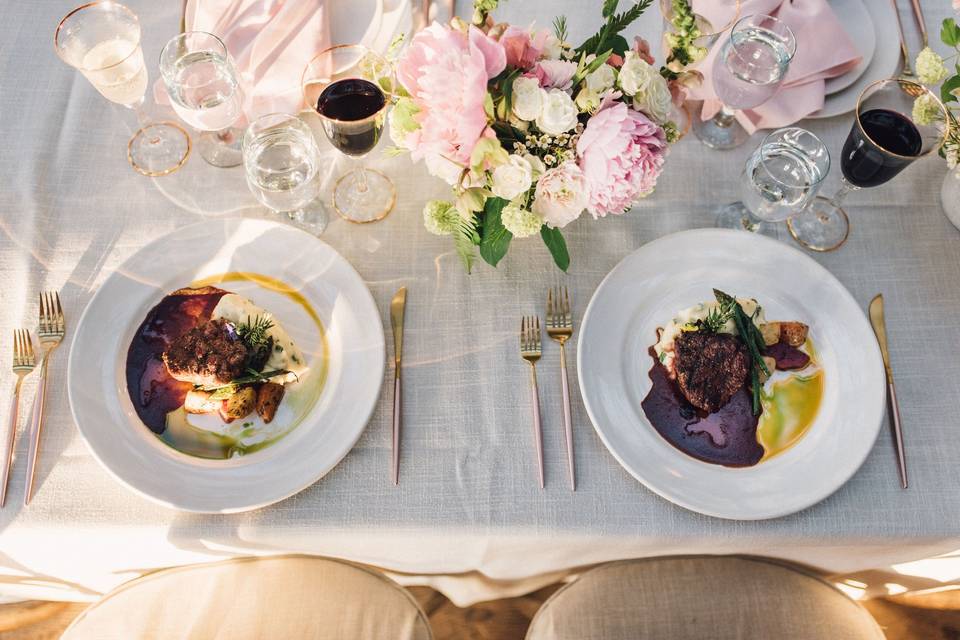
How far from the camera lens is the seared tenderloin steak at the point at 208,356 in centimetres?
105

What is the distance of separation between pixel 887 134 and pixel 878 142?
0.03 meters

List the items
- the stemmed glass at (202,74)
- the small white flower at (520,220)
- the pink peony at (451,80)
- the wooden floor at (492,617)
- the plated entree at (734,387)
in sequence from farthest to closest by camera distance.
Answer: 1. the wooden floor at (492,617)
2. the stemmed glass at (202,74)
3. the plated entree at (734,387)
4. the small white flower at (520,220)
5. the pink peony at (451,80)

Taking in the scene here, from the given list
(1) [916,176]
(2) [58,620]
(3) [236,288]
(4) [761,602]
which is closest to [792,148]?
(1) [916,176]

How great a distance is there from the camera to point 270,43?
1.28 m

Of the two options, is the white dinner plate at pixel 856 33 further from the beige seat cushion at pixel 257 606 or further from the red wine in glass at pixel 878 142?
the beige seat cushion at pixel 257 606

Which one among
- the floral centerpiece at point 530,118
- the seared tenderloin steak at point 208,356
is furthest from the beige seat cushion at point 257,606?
the floral centerpiece at point 530,118

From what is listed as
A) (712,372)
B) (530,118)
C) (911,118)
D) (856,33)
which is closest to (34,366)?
(530,118)

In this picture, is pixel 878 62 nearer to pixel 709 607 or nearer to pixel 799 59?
pixel 799 59

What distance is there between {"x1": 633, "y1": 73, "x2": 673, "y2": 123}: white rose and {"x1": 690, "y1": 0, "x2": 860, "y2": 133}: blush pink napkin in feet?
1.33

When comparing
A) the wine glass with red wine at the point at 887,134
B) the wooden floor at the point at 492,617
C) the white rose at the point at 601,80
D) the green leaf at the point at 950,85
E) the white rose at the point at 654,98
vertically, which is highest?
the white rose at the point at 601,80

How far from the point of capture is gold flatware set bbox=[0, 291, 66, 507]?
3.46 feet

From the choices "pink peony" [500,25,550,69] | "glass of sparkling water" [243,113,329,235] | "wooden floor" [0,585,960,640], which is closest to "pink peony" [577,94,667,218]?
"pink peony" [500,25,550,69]

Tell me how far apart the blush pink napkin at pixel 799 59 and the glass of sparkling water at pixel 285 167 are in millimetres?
744

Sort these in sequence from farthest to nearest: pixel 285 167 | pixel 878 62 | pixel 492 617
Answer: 1. pixel 492 617
2. pixel 878 62
3. pixel 285 167
